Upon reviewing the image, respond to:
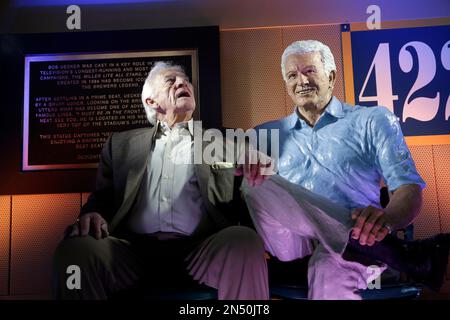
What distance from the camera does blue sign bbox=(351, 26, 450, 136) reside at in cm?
309

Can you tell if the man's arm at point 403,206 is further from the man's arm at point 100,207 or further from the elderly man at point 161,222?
the man's arm at point 100,207

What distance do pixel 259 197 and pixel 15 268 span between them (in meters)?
1.81

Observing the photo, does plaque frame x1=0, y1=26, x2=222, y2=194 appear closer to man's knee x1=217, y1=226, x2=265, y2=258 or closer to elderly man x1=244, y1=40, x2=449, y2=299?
elderly man x1=244, y1=40, x2=449, y2=299

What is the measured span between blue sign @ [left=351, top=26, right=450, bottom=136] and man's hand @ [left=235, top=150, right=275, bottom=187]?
3.55 feet

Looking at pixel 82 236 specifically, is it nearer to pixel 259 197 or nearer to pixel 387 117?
pixel 259 197

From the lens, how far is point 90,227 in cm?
222

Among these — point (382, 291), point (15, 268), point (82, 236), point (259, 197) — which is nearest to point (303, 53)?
point (259, 197)

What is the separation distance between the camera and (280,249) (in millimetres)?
2219

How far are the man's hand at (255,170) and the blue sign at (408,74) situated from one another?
108 cm

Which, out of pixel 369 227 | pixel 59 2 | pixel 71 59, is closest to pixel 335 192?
pixel 369 227

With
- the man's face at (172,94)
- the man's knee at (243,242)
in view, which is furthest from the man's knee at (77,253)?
the man's face at (172,94)

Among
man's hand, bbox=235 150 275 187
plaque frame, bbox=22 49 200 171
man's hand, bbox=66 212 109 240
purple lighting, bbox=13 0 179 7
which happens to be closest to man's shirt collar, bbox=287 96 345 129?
man's hand, bbox=235 150 275 187

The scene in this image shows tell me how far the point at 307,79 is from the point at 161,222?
103 cm

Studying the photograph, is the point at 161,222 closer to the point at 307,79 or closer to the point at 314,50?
the point at 307,79
